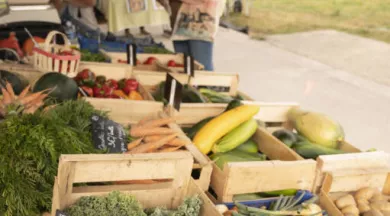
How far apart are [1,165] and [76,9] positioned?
449cm

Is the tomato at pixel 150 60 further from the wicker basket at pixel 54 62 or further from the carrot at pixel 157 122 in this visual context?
the carrot at pixel 157 122

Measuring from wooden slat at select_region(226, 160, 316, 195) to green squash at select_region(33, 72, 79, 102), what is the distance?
4.05 ft

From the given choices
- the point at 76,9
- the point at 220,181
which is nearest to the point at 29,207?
the point at 220,181

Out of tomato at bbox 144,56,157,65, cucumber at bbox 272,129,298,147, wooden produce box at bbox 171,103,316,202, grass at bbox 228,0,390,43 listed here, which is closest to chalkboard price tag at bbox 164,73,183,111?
wooden produce box at bbox 171,103,316,202

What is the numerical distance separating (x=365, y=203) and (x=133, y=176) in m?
1.34

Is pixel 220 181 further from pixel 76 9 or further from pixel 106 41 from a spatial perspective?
pixel 76 9

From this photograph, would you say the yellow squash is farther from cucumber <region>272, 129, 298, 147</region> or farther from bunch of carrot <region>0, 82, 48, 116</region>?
bunch of carrot <region>0, 82, 48, 116</region>

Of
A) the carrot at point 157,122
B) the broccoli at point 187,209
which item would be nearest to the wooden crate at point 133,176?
the broccoli at point 187,209

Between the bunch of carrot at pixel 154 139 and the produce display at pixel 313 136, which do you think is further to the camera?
the produce display at pixel 313 136

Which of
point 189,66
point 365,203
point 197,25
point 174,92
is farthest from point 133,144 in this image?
point 197,25

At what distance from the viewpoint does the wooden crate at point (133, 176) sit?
5.99ft

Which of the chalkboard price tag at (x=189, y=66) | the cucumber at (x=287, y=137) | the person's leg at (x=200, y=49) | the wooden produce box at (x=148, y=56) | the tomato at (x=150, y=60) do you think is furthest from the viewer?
the person's leg at (x=200, y=49)

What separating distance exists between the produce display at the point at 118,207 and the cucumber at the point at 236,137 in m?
0.83

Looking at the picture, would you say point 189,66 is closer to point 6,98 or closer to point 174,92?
point 174,92
